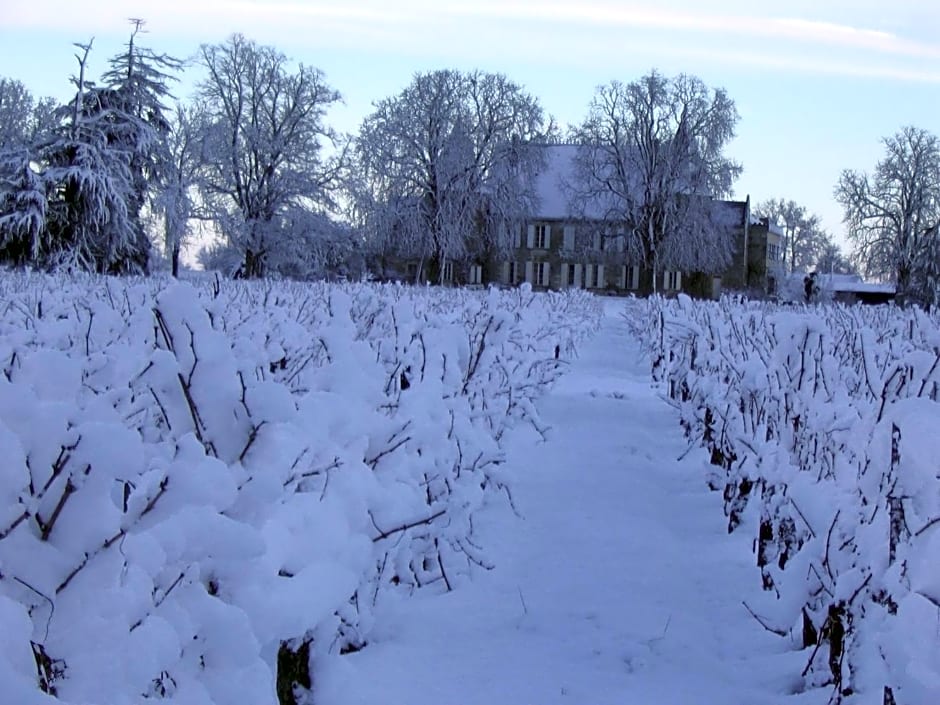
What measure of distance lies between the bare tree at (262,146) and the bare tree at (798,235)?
51.8 m

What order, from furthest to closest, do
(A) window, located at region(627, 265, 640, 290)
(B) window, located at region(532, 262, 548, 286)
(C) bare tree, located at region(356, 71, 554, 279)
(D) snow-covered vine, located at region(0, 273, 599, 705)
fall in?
(B) window, located at region(532, 262, 548, 286)
(A) window, located at region(627, 265, 640, 290)
(C) bare tree, located at region(356, 71, 554, 279)
(D) snow-covered vine, located at region(0, 273, 599, 705)

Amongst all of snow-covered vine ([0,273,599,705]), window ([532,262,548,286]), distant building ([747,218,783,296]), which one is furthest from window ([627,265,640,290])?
snow-covered vine ([0,273,599,705])

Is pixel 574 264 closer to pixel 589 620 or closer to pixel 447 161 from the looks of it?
pixel 447 161

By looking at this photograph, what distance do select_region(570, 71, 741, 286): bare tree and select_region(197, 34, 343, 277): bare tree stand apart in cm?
1132

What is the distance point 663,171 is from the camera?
39469 millimetres

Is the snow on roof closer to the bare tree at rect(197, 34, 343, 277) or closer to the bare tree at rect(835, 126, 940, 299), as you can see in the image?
the bare tree at rect(835, 126, 940, 299)

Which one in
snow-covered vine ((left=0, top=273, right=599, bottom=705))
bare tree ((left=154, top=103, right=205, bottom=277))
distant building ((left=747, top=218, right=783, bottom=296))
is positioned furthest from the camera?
distant building ((left=747, top=218, right=783, bottom=296))

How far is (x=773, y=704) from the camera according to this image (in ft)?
9.97

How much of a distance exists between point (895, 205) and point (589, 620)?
4923 cm

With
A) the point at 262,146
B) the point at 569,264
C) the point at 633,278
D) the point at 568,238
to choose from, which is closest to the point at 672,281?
the point at 633,278

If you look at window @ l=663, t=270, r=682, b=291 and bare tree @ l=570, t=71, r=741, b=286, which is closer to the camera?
bare tree @ l=570, t=71, r=741, b=286

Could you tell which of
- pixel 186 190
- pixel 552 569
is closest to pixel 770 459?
pixel 552 569

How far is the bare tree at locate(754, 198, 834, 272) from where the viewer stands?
3137 inches

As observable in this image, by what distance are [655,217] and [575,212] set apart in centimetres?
342
